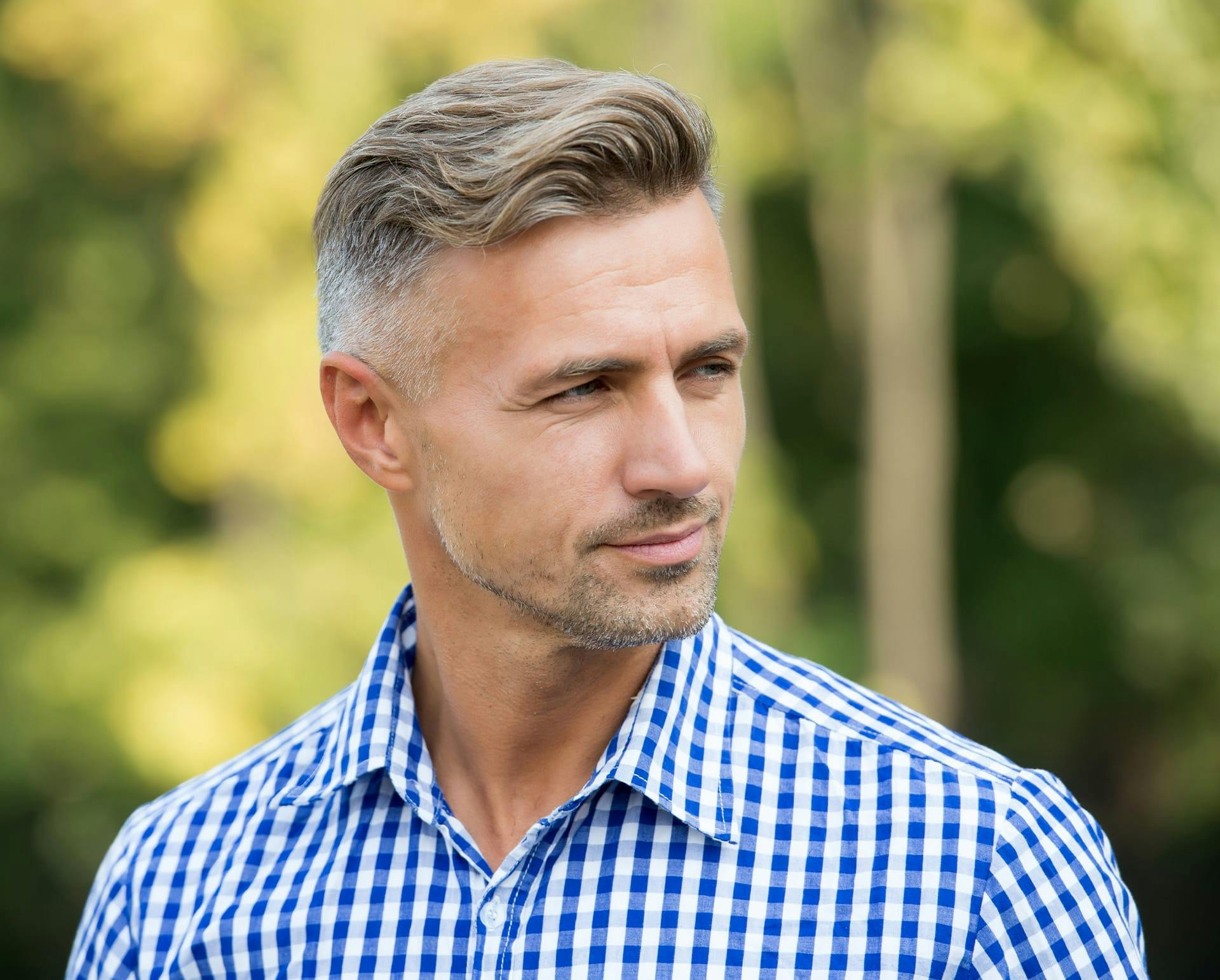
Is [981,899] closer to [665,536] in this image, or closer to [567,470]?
[665,536]

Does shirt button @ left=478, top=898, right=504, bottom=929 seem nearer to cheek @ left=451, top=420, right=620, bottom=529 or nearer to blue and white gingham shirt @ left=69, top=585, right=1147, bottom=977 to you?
blue and white gingham shirt @ left=69, top=585, right=1147, bottom=977

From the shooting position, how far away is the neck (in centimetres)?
168

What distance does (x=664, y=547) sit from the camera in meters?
1.57

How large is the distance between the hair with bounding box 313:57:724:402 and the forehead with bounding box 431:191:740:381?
0.07 ft

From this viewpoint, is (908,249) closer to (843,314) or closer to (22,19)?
(843,314)

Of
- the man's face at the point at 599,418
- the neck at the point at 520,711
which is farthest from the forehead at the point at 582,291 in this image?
the neck at the point at 520,711

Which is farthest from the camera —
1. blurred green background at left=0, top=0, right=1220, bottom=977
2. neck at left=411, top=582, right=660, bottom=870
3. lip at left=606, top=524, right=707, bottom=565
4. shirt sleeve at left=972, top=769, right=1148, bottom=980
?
blurred green background at left=0, top=0, right=1220, bottom=977

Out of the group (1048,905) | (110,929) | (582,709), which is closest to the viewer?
(1048,905)

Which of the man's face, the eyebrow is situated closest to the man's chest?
the man's face

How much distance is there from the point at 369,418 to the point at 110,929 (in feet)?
2.43

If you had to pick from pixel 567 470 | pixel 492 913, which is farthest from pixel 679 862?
pixel 567 470

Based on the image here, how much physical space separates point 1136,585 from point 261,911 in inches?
262

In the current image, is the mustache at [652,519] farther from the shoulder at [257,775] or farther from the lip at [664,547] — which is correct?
the shoulder at [257,775]

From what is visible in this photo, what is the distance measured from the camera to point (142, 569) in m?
6.28
